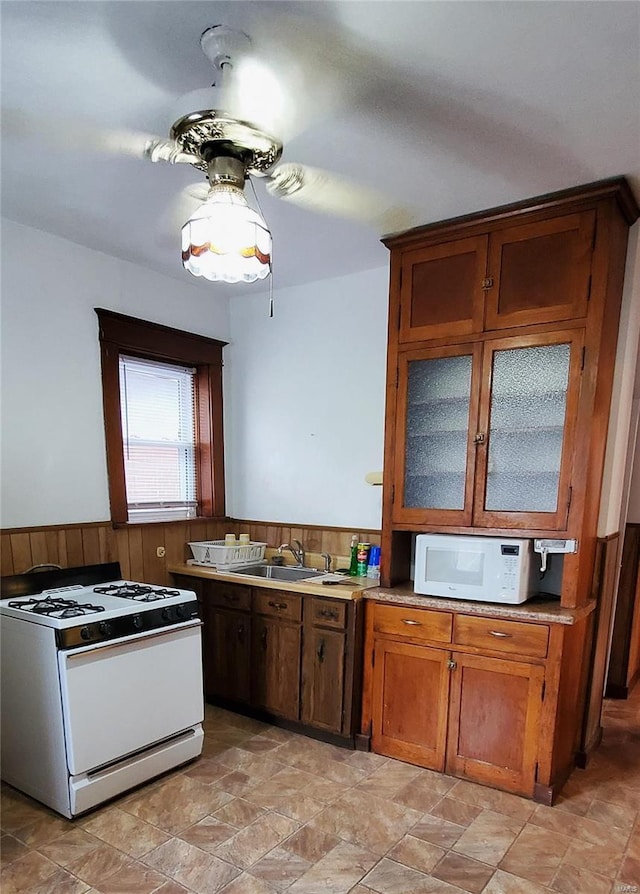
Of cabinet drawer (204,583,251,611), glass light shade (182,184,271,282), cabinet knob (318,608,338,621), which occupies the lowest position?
cabinet drawer (204,583,251,611)

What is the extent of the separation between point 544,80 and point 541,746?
2516mm

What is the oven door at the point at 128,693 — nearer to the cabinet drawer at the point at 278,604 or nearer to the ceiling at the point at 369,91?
the cabinet drawer at the point at 278,604

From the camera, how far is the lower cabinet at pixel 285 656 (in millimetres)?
2799

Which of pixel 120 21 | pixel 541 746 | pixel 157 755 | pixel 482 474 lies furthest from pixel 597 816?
pixel 120 21

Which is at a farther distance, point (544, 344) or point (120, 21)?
point (544, 344)

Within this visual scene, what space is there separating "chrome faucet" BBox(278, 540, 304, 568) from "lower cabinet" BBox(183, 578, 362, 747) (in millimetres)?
454

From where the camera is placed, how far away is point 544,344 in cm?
238

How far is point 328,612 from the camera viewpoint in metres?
2.83

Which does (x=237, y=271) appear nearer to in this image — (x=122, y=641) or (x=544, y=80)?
(x=544, y=80)

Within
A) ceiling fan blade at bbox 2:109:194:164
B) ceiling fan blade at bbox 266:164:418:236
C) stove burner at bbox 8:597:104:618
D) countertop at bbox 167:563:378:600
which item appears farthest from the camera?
countertop at bbox 167:563:378:600

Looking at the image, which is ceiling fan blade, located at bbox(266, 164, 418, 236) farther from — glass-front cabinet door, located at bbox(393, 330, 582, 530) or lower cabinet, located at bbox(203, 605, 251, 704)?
lower cabinet, located at bbox(203, 605, 251, 704)

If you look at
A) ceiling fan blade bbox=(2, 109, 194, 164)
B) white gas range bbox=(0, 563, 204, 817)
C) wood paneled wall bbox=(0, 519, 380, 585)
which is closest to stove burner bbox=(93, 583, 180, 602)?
white gas range bbox=(0, 563, 204, 817)

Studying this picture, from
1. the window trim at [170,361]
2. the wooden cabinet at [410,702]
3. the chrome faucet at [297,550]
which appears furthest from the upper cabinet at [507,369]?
the window trim at [170,361]

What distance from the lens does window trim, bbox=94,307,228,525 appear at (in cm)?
307
